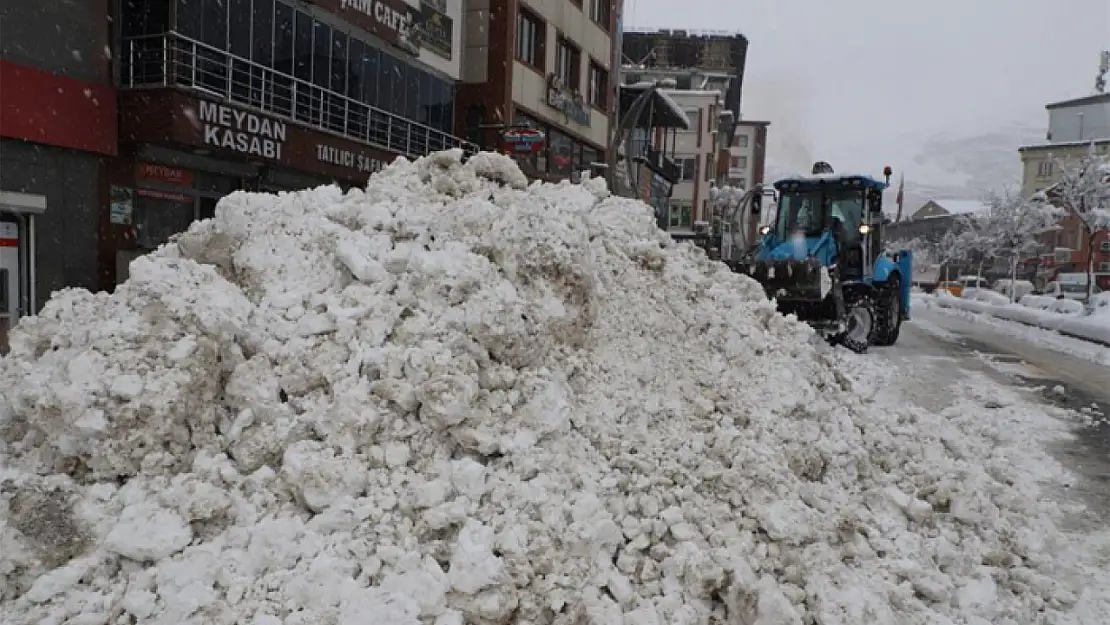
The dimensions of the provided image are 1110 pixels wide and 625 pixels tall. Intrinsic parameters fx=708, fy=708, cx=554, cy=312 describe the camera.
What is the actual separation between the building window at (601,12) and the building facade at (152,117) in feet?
40.7

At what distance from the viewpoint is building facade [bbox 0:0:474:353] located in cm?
934

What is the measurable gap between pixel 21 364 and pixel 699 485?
3.97 meters

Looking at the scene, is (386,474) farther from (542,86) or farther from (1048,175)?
(1048,175)

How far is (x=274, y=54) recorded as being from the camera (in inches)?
512

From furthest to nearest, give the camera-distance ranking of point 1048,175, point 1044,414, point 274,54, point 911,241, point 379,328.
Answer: point 911,241 → point 1048,175 → point 274,54 → point 1044,414 → point 379,328

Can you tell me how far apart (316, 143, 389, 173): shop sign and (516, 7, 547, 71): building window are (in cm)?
702

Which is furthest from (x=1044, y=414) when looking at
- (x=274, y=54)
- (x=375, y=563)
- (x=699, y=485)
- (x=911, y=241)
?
(x=911, y=241)

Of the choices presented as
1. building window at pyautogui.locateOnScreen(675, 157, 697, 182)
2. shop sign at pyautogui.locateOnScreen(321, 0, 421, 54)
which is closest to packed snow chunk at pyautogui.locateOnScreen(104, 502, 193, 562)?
shop sign at pyautogui.locateOnScreen(321, 0, 421, 54)

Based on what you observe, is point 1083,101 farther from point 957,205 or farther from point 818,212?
point 818,212

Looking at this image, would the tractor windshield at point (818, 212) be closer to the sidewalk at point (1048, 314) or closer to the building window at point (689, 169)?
the sidewalk at point (1048, 314)

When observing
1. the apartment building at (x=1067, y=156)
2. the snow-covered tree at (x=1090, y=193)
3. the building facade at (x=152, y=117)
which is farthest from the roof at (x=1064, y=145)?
the building facade at (x=152, y=117)

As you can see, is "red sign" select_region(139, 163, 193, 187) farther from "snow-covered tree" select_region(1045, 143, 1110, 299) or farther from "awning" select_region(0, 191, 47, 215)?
"snow-covered tree" select_region(1045, 143, 1110, 299)

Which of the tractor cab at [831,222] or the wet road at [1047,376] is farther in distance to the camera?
the tractor cab at [831,222]

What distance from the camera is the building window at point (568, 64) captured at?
2323cm
